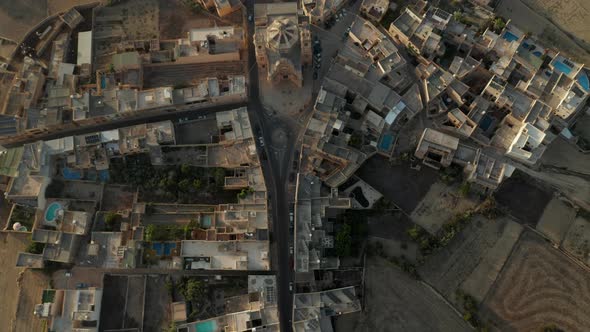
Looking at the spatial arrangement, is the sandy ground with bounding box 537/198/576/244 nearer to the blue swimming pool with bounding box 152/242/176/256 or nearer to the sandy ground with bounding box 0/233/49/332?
the blue swimming pool with bounding box 152/242/176/256

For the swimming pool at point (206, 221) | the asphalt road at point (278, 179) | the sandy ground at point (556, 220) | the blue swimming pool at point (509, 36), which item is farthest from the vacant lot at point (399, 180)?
the blue swimming pool at point (509, 36)

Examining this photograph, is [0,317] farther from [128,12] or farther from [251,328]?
[128,12]

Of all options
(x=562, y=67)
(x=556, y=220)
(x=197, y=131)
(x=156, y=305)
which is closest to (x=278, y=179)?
(x=197, y=131)

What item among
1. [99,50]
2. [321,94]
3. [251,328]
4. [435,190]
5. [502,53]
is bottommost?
[251,328]

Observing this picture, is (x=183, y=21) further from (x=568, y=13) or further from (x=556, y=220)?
(x=556, y=220)

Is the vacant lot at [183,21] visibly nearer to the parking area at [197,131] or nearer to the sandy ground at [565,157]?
the parking area at [197,131]

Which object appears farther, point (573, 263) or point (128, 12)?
point (128, 12)

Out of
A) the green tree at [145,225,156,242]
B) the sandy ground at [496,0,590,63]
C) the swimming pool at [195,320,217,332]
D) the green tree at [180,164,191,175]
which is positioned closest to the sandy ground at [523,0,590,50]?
the sandy ground at [496,0,590,63]

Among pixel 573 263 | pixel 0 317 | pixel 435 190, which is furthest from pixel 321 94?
pixel 0 317
